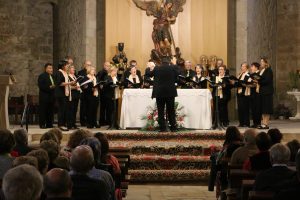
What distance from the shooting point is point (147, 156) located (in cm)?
1112

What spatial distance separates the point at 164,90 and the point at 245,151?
5.32 metres

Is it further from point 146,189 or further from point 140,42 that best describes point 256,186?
point 140,42

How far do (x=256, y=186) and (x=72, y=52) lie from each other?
14176 millimetres

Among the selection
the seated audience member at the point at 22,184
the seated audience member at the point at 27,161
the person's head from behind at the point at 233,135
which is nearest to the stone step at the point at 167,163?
the person's head from behind at the point at 233,135

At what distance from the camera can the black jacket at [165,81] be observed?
12.6 m

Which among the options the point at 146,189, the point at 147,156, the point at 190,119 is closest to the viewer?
the point at 146,189

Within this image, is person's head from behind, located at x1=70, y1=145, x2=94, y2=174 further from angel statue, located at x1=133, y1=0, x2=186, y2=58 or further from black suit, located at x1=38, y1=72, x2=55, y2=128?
angel statue, located at x1=133, y1=0, x2=186, y2=58

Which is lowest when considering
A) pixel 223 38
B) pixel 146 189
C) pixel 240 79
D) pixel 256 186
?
pixel 146 189

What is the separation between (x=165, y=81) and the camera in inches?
497

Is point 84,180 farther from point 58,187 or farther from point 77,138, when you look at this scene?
point 77,138

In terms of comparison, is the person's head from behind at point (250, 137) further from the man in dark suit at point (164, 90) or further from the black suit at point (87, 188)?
the man in dark suit at point (164, 90)

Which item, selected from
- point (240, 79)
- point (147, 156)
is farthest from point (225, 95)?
point (147, 156)

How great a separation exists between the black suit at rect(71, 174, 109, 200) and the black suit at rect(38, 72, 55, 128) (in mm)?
9933

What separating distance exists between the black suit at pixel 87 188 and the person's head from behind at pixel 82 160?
48mm
